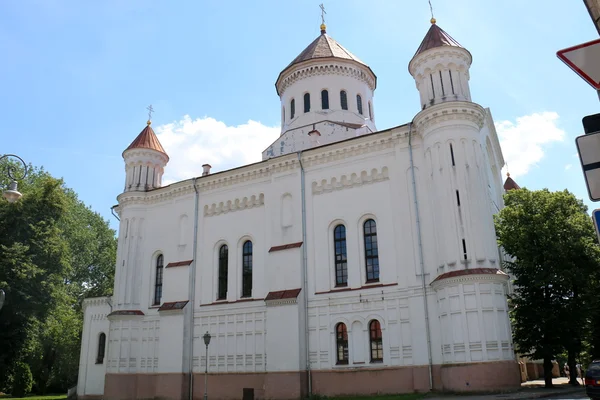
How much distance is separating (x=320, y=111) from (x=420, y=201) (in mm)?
11965

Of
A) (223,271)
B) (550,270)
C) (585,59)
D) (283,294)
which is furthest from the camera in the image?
(223,271)

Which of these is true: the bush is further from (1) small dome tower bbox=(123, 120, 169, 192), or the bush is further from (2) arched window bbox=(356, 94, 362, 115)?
(2) arched window bbox=(356, 94, 362, 115)

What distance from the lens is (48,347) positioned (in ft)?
161

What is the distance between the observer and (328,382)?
2402 cm

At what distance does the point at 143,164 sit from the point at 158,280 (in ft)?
27.6

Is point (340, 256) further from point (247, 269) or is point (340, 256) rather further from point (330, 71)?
point (330, 71)

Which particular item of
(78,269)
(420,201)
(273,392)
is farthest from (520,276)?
(78,269)

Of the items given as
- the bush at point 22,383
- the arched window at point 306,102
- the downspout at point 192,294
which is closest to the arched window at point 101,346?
the downspout at point 192,294

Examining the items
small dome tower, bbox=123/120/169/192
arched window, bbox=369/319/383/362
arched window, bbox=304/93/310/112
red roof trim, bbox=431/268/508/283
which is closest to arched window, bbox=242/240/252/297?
arched window, bbox=369/319/383/362

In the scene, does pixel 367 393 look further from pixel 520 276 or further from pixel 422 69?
pixel 422 69

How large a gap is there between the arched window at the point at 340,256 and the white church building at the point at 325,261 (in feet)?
0.25

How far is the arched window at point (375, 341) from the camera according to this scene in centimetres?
2369

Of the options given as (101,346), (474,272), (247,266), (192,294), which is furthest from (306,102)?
(101,346)

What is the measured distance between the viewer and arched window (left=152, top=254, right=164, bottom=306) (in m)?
31.9
